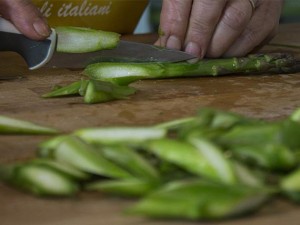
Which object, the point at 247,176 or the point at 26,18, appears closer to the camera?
the point at 247,176

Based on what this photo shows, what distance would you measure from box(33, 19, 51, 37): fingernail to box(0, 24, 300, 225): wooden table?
12cm

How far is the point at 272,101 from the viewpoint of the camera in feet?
5.16

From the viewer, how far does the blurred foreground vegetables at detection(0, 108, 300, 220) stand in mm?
882

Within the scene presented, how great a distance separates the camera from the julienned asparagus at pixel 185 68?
1.77m

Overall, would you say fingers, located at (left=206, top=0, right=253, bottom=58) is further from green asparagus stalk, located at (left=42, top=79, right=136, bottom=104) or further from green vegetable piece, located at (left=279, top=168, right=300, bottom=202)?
green vegetable piece, located at (left=279, top=168, right=300, bottom=202)

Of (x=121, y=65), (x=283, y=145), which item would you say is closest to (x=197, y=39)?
(x=121, y=65)

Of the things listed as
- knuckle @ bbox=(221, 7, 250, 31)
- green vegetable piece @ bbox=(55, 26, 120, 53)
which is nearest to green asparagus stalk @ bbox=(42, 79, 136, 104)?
green vegetable piece @ bbox=(55, 26, 120, 53)

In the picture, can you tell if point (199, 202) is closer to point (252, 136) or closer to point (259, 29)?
point (252, 136)

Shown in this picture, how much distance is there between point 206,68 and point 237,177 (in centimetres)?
93

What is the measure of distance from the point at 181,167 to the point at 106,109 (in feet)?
1.65

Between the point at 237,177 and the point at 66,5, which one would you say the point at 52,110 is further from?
the point at 66,5

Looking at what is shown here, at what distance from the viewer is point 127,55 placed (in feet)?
6.12

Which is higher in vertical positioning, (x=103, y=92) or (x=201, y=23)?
(x=201, y=23)

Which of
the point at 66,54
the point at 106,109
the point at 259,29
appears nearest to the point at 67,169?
the point at 106,109
